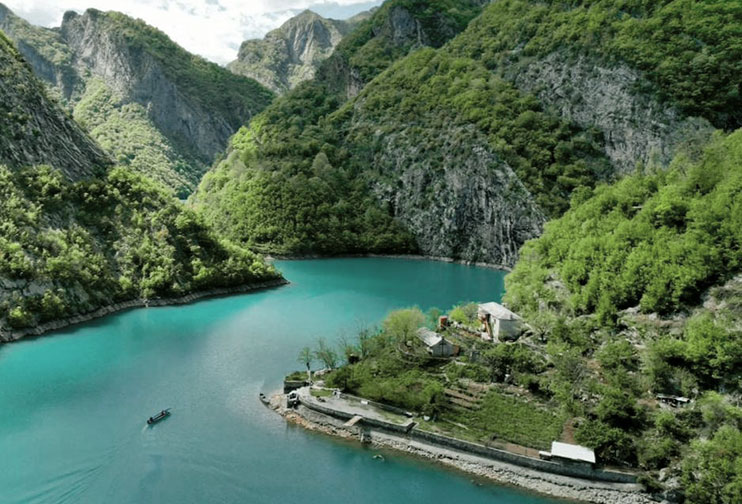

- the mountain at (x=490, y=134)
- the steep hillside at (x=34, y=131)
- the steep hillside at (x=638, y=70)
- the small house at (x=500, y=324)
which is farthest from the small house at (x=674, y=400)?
the steep hillside at (x=34, y=131)

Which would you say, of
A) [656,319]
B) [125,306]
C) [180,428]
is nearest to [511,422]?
[656,319]

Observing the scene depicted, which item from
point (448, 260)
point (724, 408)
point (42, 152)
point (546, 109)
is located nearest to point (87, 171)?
point (42, 152)

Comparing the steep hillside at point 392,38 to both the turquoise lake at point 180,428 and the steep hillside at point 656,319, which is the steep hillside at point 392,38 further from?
the steep hillside at point 656,319

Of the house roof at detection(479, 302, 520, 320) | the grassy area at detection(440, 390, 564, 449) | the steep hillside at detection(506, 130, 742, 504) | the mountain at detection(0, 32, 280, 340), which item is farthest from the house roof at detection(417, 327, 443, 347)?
the mountain at detection(0, 32, 280, 340)

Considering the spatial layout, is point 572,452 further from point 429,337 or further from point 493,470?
point 429,337

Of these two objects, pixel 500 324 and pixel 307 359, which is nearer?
pixel 307 359

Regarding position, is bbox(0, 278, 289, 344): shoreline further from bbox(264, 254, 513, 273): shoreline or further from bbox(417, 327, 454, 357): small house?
bbox(417, 327, 454, 357): small house
